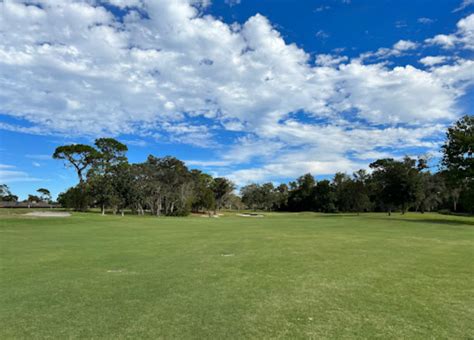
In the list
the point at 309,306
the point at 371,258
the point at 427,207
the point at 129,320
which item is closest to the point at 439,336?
the point at 309,306

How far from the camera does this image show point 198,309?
17.9 feet

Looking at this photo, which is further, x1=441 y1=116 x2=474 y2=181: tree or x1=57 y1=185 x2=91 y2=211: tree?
x1=57 y1=185 x2=91 y2=211: tree

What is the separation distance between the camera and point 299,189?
94.4m

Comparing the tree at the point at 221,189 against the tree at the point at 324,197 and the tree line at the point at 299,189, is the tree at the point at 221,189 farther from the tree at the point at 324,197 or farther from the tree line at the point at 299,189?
the tree at the point at 324,197

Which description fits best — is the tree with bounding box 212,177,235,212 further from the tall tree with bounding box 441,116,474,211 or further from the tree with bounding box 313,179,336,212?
the tall tree with bounding box 441,116,474,211

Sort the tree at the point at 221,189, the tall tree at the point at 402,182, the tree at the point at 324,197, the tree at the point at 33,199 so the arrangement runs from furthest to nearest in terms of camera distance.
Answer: the tree at the point at 33,199
the tree at the point at 221,189
the tree at the point at 324,197
the tall tree at the point at 402,182

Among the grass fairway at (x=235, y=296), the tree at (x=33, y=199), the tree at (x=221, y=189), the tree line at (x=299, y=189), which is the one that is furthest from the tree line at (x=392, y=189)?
the tree at (x=33, y=199)

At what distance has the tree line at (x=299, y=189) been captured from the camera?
39.2 m

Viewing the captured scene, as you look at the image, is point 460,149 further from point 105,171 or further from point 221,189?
point 221,189

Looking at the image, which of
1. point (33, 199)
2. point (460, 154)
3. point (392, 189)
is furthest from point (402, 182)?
point (33, 199)

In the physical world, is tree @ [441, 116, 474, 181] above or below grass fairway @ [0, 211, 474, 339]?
above

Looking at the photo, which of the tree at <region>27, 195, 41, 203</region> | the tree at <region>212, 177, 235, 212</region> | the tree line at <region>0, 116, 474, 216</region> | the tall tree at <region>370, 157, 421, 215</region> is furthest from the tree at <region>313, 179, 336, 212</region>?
the tree at <region>27, 195, 41, 203</region>

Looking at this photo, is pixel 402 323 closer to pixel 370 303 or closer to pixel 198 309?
pixel 370 303

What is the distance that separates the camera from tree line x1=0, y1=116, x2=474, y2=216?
3922 centimetres
